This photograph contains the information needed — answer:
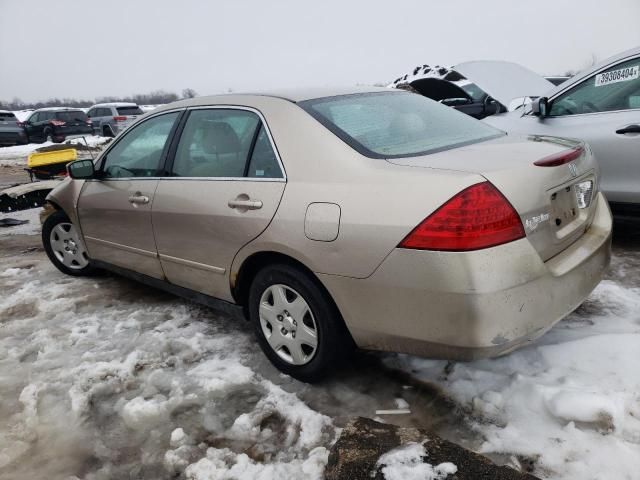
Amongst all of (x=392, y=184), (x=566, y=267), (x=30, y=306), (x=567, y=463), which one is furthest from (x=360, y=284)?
(x=30, y=306)

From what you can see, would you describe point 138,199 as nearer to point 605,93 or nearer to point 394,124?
point 394,124

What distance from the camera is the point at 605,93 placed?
13.8 ft

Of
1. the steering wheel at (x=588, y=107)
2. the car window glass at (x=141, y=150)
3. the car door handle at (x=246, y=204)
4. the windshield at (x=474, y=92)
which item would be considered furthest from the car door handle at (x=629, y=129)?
the windshield at (x=474, y=92)

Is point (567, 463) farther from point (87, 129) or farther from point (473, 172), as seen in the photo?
point (87, 129)

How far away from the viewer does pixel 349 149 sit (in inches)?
92.7

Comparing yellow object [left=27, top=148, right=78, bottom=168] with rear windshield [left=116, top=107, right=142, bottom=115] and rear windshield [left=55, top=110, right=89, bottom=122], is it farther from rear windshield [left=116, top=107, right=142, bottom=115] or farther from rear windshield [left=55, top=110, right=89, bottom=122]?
rear windshield [left=116, top=107, right=142, bottom=115]

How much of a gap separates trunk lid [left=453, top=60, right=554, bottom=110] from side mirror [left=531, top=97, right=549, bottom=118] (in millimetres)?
902

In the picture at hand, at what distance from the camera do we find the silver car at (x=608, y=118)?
3.92 meters

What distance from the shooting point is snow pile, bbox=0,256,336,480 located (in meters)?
2.20

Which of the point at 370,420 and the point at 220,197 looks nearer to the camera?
the point at 370,420

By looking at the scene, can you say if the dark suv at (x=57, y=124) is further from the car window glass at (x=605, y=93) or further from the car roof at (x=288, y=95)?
the car window glass at (x=605, y=93)

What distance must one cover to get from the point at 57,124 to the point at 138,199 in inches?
829

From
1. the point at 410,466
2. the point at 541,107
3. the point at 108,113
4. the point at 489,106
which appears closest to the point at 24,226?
the point at 541,107

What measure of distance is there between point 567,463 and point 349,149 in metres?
1.60
